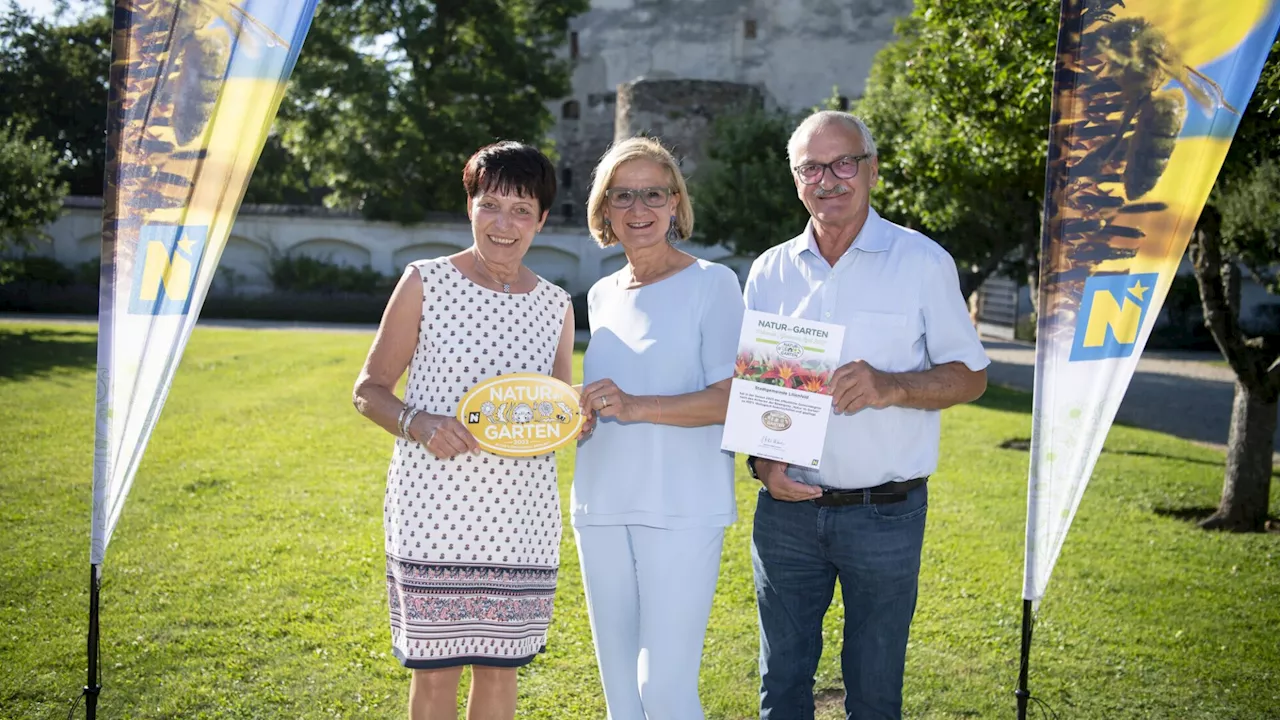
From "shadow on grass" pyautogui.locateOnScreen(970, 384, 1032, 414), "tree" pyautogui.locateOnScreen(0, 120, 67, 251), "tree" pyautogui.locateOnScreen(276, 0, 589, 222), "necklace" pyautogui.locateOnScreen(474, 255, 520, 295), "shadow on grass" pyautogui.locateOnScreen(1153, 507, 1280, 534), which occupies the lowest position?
"shadow on grass" pyautogui.locateOnScreen(1153, 507, 1280, 534)

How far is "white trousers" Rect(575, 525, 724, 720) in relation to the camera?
9.85 feet

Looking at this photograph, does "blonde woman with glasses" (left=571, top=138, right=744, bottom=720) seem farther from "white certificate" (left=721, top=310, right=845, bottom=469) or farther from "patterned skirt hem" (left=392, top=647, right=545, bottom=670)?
"patterned skirt hem" (left=392, top=647, right=545, bottom=670)

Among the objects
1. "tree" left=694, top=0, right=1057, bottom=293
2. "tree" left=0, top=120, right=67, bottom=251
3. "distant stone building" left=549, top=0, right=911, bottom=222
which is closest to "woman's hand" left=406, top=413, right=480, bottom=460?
"tree" left=694, top=0, right=1057, bottom=293

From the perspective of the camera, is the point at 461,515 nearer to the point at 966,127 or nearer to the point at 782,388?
the point at 782,388

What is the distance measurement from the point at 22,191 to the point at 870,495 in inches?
791

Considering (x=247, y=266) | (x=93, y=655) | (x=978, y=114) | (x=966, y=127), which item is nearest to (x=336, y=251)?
(x=247, y=266)

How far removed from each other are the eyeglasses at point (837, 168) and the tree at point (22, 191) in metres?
19.4

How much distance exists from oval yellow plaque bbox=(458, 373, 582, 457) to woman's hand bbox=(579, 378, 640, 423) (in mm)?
76

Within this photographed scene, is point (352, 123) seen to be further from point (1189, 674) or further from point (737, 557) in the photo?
point (1189, 674)

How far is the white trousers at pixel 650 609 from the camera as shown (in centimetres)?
300

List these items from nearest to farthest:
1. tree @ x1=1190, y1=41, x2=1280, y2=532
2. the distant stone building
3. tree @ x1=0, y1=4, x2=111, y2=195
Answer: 1. tree @ x1=1190, y1=41, x2=1280, y2=532
2. tree @ x1=0, y1=4, x2=111, y2=195
3. the distant stone building

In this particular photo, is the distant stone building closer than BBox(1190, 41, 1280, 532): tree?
No

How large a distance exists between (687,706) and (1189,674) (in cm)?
316

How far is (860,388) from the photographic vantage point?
287cm
